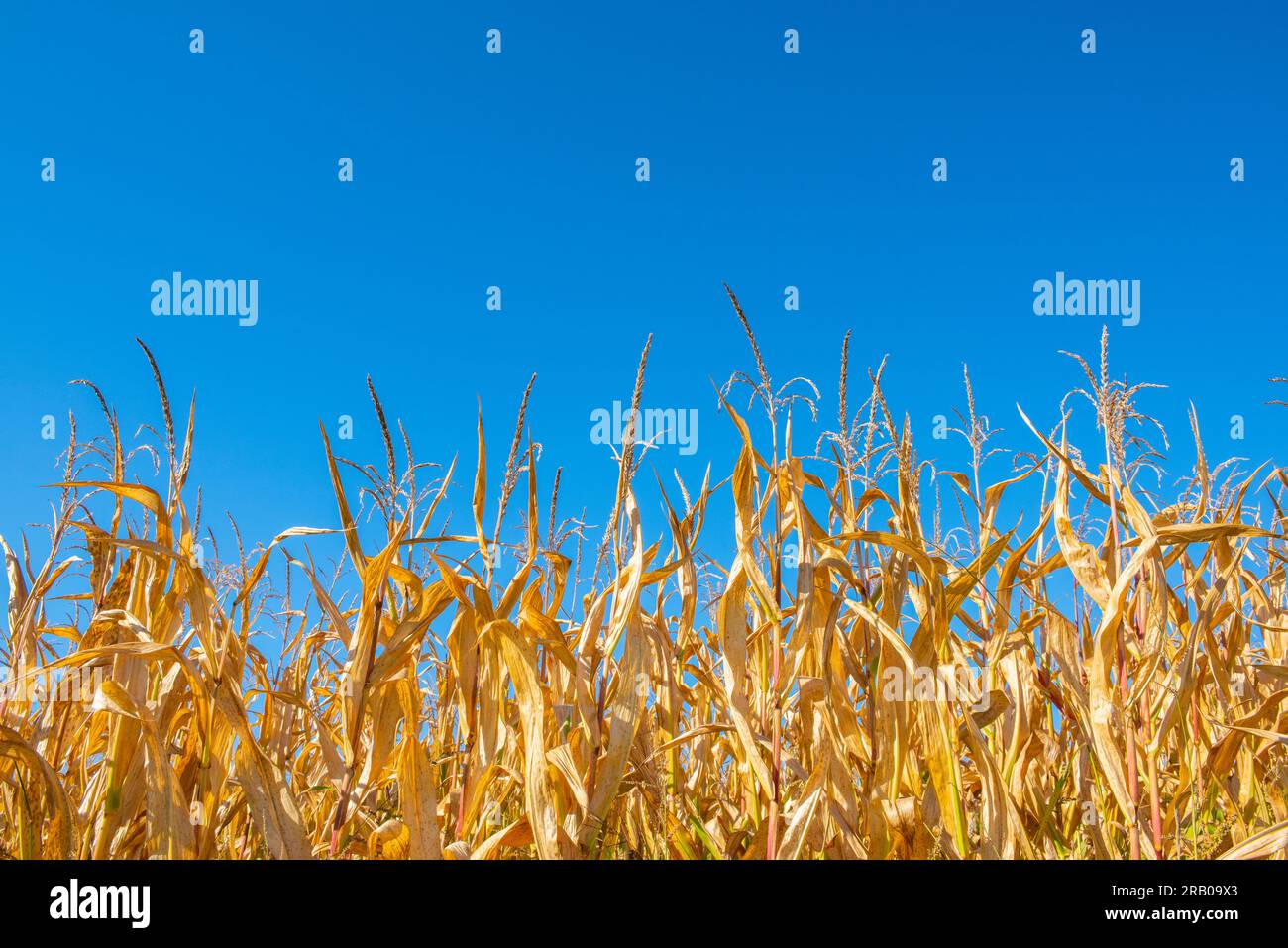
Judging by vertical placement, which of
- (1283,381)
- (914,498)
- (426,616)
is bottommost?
(426,616)

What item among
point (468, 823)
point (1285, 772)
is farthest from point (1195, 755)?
point (468, 823)

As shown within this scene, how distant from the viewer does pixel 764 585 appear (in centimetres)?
237

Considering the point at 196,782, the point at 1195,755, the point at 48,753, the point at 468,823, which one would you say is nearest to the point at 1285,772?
the point at 1195,755

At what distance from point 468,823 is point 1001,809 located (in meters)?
1.47

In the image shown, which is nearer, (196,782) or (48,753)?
(196,782)
